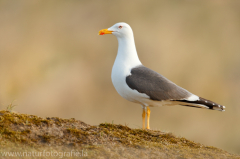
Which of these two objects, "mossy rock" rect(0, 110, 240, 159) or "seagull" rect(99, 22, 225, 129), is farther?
"seagull" rect(99, 22, 225, 129)

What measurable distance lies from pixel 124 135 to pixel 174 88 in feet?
9.45

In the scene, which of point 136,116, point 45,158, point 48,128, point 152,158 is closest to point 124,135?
point 152,158

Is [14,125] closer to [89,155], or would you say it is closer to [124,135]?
[89,155]

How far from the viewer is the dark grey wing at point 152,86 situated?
7.86 m

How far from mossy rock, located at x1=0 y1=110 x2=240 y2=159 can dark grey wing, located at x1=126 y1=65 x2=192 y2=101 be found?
70.0 inches

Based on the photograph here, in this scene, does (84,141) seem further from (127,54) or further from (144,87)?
(127,54)

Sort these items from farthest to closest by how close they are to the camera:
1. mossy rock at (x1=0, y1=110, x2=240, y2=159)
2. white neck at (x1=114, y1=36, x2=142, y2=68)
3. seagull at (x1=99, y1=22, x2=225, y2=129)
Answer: white neck at (x1=114, y1=36, x2=142, y2=68)
seagull at (x1=99, y1=22, x2=225, y2=129)
mossy rock at (x1=0, y1=110, x2=240, y2=159)

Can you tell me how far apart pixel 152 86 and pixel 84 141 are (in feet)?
10.7

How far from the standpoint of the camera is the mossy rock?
4.88 m

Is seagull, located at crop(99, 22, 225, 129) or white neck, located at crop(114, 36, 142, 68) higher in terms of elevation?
white neck, located at crop(114, 36, 142, 68)

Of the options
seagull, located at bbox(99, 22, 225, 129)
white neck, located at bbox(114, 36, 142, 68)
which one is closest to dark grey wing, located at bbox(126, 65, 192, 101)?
seagull, located at bbox(99, 22, 225, 129)

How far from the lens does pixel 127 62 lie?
8.46 metres

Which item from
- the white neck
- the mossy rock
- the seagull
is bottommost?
the mossy rock

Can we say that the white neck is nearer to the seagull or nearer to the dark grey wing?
the seagull
